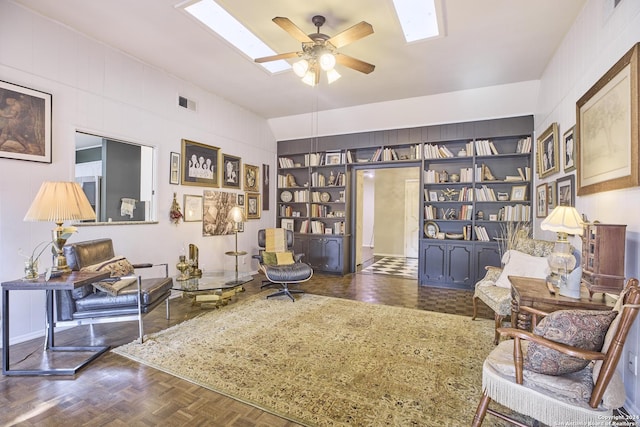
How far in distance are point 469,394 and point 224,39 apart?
402 cm

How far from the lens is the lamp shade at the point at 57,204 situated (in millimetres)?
2438

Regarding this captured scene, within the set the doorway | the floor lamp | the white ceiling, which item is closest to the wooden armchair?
the white ceiling

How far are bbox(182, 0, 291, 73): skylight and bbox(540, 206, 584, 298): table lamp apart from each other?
341 centimetres

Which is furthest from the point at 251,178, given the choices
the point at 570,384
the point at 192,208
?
the point at 570,384

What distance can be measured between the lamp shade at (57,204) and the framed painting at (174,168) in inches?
70.2

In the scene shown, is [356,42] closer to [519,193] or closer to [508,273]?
[508,273]

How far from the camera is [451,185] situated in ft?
18.0

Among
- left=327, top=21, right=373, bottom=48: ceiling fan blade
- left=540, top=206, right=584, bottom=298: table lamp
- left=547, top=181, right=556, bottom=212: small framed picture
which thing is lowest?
left=540, top=206, right=584, bottom=298: table lamp

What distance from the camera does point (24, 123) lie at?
9.55ft

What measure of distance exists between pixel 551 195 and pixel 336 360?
10.7 feet

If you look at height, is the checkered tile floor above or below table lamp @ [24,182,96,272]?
below

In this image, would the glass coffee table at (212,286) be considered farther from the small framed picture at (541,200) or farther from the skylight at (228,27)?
the small framed picture at (541,200)

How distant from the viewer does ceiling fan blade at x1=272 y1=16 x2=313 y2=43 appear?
2494mm

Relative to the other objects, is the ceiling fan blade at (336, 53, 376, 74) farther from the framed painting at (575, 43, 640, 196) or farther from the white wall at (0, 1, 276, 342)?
the white wall at (0, 1, 276, 342)
